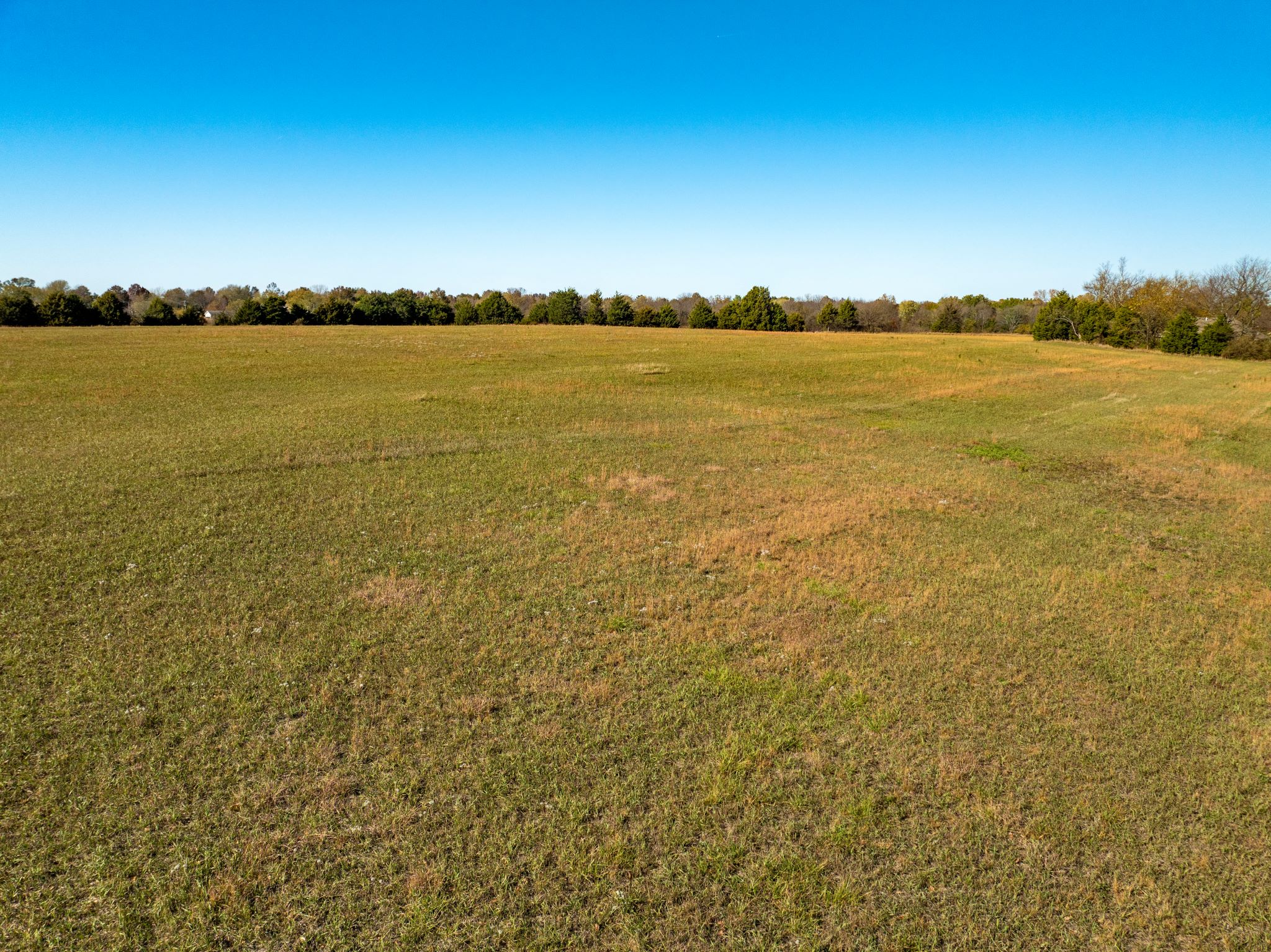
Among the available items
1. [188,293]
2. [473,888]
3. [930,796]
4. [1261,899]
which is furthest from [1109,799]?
[188,293]

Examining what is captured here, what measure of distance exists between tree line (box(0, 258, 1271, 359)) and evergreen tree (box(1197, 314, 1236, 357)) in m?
0.09

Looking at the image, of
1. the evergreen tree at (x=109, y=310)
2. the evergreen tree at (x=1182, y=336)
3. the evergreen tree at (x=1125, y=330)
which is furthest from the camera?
the evergreen tree at (x=1125, y=330)

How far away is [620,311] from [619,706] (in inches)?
3454

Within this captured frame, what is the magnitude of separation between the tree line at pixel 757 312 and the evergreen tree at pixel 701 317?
0.56ft

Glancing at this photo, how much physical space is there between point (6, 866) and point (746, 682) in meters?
7.01

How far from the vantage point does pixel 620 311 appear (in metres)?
91.7

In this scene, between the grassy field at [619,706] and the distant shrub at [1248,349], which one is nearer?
the grassy field at [619,706]

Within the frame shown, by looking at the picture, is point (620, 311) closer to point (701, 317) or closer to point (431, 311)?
point (701, 317)

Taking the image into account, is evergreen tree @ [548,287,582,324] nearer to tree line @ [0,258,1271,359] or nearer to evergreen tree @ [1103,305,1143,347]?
tree line @ [0,258,1271,359]

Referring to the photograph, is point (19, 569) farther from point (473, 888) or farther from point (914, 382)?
point (914, 382)

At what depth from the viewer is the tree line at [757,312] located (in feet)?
226

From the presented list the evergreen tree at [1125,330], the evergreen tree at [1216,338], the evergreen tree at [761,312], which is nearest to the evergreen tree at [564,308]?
the evergreen tree at [761,312]

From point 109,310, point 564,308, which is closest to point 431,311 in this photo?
point 564,308

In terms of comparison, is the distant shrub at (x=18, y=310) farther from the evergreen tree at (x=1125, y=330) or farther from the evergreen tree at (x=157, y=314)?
the evergreen tree at (x=1125, y=330)
